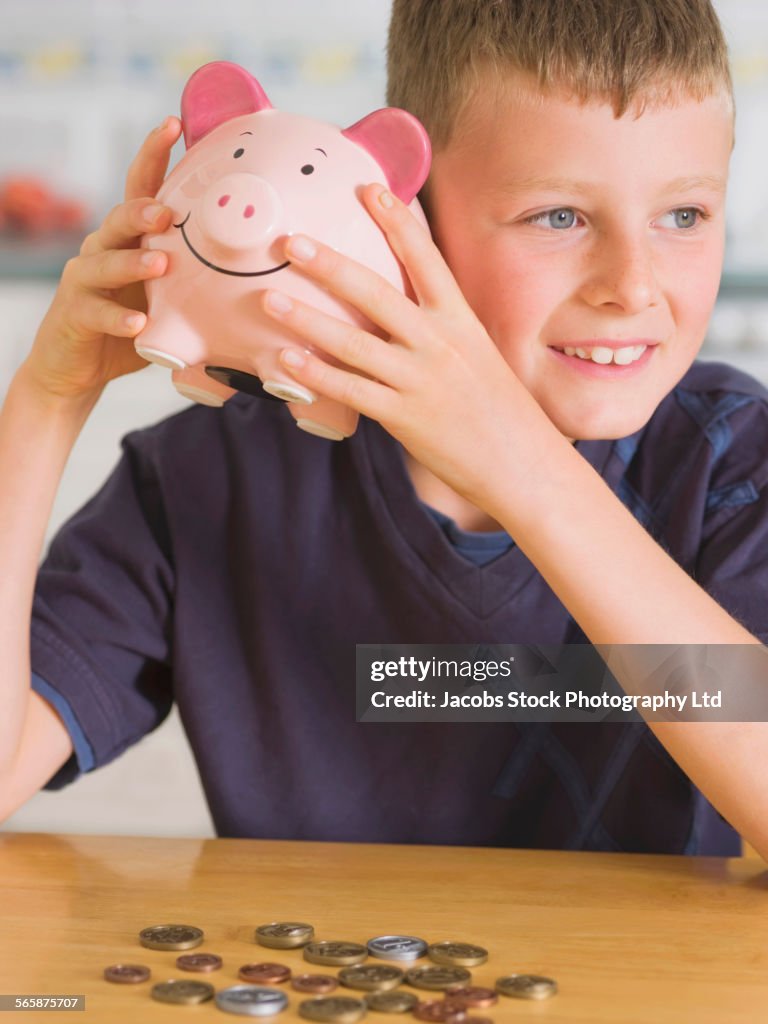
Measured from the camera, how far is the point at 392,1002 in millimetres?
474

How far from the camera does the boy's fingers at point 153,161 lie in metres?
0.69

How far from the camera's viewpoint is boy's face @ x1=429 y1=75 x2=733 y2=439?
71 cm

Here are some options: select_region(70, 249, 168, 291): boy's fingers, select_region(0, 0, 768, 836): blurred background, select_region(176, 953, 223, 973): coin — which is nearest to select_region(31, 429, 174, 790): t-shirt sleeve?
select_region(70, 249, 168, 291): boy's fingers

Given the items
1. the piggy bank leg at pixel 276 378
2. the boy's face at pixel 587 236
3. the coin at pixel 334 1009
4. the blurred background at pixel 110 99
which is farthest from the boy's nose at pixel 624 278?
the blurred background at pixel 110 99

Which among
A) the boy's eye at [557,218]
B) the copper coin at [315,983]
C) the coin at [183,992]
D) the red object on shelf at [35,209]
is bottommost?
the coin at [183,992]

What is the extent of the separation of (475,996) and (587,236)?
1.39 ft

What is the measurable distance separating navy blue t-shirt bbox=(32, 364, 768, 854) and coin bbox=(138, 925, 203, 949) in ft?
1.03

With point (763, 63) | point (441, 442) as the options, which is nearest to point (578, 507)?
point (441, 442)

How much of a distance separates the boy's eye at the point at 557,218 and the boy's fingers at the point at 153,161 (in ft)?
0.67

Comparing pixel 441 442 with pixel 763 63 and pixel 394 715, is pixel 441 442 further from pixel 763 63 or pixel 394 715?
pixel 763 63

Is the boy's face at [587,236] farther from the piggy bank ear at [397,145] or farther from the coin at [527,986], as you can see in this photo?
the coin at [527,986]

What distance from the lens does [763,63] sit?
1.83 metres

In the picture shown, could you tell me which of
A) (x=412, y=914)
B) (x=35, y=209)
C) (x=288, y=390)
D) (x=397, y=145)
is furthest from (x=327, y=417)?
(x=35, y=209)

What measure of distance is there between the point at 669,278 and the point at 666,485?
0.18 m
